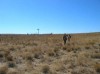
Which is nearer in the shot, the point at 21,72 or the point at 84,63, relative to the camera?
the point at 21,72

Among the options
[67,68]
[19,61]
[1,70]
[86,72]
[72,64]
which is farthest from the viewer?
[19,61]

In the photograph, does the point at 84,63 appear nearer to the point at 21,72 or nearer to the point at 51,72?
the point at 51,72

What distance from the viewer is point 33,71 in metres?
12.3

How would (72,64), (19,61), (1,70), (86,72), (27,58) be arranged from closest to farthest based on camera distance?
1. (1,70)
2. (86,72)
3. (72,64)
4. (19,61)
5. (27,58)

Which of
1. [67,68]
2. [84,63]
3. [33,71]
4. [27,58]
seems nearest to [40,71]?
[33,71]

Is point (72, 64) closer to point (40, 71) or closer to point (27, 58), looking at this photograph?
point (40, 71)

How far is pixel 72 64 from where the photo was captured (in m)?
14.2

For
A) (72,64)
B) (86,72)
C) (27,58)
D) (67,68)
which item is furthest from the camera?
(27,58)

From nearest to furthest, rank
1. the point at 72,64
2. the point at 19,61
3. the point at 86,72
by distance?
the point at 86,72 < the point at 72,64 < the point at 19,61

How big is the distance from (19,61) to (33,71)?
359cm

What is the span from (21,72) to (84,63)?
460 cm

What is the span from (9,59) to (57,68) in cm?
458

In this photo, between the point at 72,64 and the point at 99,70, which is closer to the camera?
the point at 99,70

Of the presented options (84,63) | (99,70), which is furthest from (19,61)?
(99,70)
